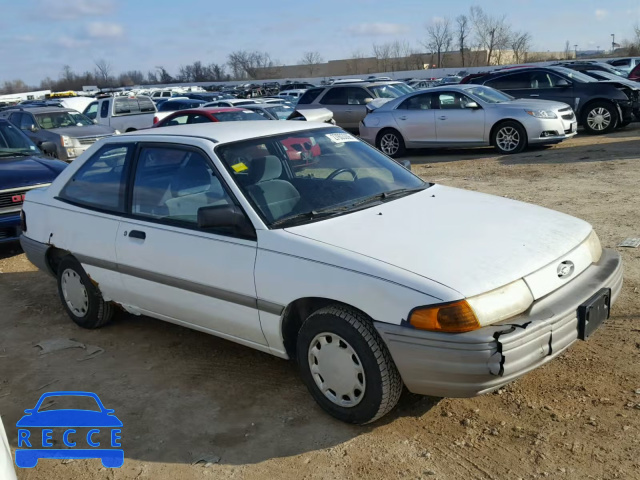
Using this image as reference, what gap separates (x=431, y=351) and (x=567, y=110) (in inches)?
451

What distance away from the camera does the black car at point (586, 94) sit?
48.4ft

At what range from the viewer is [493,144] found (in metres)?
13.2

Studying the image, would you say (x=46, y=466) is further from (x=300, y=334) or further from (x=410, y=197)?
(x=410, y=197)

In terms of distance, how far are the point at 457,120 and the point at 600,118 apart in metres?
3.93

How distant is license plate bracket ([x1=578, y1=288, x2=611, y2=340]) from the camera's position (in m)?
3.39

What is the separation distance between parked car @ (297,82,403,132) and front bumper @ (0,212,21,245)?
1076cm

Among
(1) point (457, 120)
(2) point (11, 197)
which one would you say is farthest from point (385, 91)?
(2) point (11, 197)

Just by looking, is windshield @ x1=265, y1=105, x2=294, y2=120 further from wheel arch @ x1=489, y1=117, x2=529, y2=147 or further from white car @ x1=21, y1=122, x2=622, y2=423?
white car @ x1=21, y1=122, x2=622, y2=423

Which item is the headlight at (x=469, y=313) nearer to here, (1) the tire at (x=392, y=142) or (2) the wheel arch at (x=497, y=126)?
(2) the wheel arch at (x=497, y=126)

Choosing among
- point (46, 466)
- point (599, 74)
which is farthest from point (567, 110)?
point (46, 466)

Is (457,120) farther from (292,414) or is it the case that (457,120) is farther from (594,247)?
(292,414)

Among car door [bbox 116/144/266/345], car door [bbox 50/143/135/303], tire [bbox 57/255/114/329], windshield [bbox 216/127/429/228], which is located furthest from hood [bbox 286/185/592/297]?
tire [bbox 57/255/114/329]

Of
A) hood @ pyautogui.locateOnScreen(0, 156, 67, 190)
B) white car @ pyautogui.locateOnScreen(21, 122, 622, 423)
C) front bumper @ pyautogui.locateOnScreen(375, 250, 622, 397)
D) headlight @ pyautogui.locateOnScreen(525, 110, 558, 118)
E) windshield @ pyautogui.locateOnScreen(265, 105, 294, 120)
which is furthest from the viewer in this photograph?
windshield @ pyautogui.locateOnScreen(265, 105, 294, 120)

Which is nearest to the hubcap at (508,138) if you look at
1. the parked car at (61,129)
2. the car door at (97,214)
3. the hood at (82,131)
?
the parked car at (61,129)
